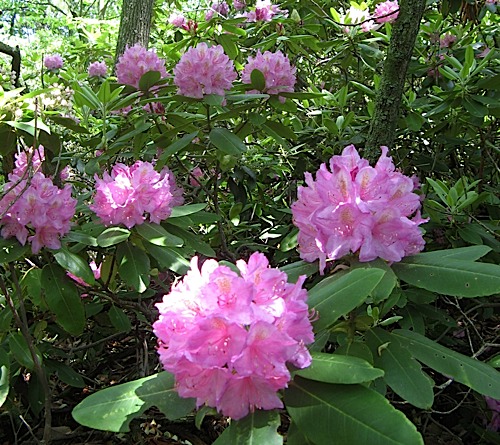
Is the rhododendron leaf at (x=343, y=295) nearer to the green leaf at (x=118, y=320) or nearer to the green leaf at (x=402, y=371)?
the green leaf at (x=402, y=371)

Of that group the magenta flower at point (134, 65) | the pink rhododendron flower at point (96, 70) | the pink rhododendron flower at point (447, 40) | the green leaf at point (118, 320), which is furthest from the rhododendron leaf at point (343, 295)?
the pink rhododendron flower at point (96, 70)

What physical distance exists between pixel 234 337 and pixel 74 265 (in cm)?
92

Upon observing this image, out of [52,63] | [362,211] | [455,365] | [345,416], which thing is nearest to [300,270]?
[362,211]

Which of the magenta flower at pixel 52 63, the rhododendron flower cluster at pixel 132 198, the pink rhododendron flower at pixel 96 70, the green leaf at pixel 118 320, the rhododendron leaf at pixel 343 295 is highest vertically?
the rhododendron leaf at pixel 343 295

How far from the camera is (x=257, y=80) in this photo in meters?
2.15

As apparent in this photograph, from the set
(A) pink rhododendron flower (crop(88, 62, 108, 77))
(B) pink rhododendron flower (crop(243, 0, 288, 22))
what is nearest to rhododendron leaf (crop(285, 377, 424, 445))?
(B) pink rhododendron flower (crop(243, 0, 288, 22))

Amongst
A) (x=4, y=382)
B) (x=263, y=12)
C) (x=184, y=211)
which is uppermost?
(x=263, y=12)

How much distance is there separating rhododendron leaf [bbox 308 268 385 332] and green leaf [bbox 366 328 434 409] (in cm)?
19

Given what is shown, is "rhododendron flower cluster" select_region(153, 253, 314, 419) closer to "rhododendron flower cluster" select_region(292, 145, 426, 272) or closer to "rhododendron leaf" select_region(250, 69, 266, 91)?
"rhododendron flower cluster" select_region(292, 145, 426, 272)

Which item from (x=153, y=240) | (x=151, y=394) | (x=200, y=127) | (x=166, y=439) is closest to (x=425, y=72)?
(x=200, y=127)

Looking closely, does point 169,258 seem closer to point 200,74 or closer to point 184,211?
point 184,211

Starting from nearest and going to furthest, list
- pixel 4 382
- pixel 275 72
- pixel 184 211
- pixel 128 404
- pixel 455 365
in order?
pixel 128 404 → pixel 455 365 → pixel 4 382 → pixel 184 211 → pixel 275 72

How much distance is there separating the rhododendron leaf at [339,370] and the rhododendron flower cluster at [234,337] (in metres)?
0.03

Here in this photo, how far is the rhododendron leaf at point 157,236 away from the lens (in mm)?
1570
